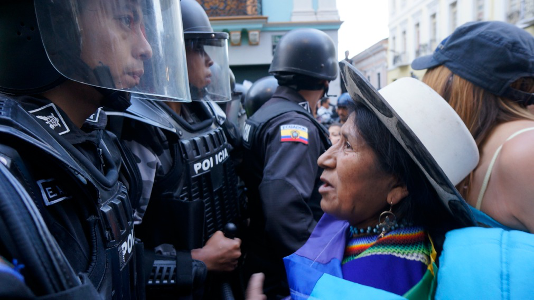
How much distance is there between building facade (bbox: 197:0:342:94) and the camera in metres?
11.6

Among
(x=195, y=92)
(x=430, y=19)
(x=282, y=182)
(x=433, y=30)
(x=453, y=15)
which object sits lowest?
(x=433, y=30)

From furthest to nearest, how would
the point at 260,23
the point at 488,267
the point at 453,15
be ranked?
the point at 453,15 → the point at 260,23 → the point at 488,267

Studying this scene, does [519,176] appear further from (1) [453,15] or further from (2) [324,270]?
(1) [453,15]

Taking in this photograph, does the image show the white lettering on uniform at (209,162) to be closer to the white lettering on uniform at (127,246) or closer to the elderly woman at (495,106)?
the white lettering on uniform at (127,246)

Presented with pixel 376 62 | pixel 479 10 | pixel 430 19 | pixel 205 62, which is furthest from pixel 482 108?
pixel 376 62

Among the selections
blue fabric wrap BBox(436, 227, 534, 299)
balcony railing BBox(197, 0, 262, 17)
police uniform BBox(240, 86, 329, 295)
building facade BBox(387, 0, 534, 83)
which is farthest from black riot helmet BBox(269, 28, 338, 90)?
building facade BBox(387, 0, 534, 83)

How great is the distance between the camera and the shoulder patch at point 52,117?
112 centimetres

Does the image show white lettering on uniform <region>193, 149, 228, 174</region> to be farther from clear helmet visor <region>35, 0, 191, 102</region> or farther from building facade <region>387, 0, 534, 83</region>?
building facade <region>387, 0, 534, 83</region>

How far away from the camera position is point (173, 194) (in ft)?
6.12

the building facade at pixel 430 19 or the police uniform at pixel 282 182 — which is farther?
the building facade at pixel 430 19

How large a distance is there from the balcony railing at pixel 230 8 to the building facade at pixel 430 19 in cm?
601

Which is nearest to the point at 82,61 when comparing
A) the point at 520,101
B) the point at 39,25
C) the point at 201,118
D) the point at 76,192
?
the point at 39,25

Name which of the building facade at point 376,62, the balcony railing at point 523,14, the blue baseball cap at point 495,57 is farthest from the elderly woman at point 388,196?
the building facade at point 376,62

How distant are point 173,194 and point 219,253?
1.25 ft
